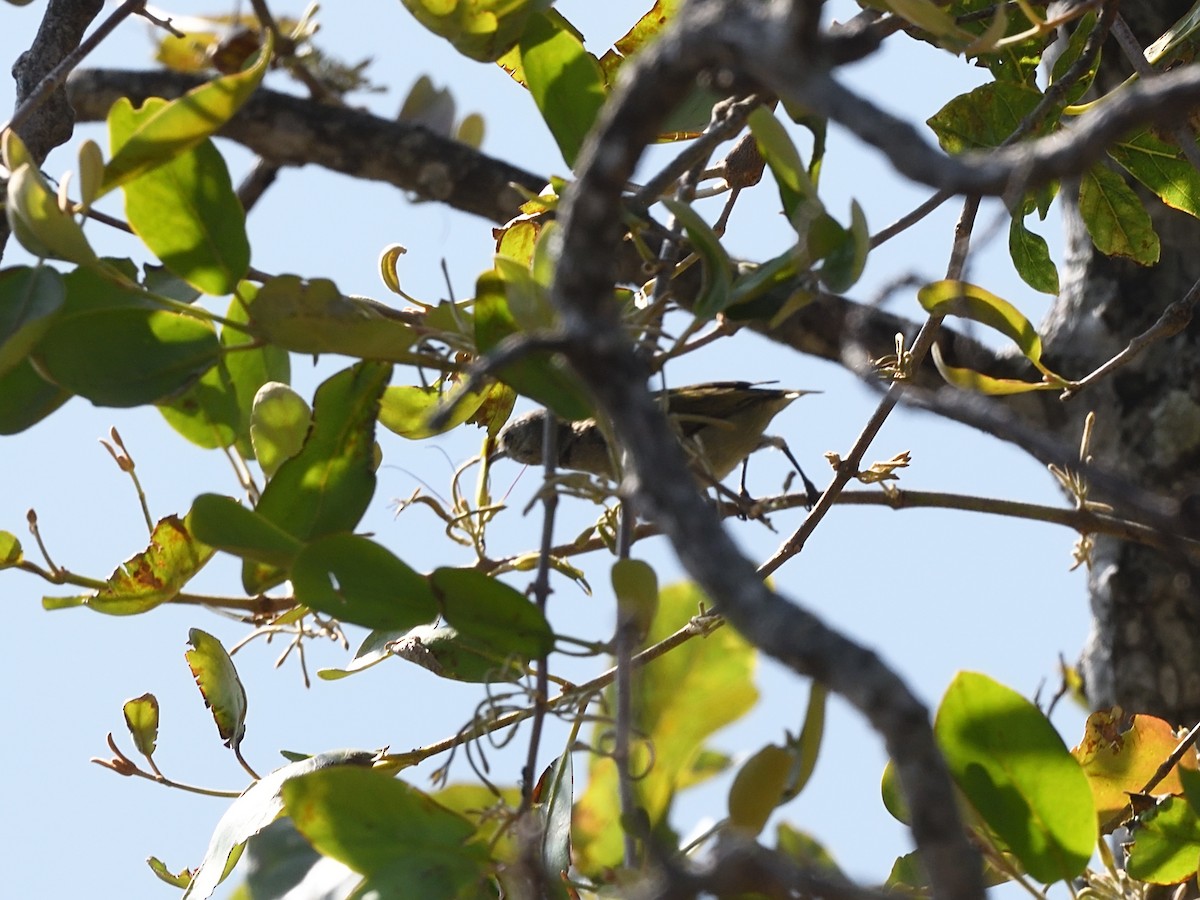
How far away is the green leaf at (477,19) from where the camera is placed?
0.99 m

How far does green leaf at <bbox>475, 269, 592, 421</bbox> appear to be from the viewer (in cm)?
80

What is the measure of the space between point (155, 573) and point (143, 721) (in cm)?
22

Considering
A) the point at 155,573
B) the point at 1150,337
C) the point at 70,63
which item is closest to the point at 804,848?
the point at 155,573

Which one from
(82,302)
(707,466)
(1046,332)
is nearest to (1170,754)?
(707,466)

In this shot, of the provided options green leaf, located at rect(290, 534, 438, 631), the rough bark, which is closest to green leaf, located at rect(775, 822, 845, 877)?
green leaf, located at rect(290, 534, 438, 631)

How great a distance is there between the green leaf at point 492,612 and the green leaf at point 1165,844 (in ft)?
2.08

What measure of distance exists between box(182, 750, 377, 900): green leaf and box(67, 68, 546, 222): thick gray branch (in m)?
0.80

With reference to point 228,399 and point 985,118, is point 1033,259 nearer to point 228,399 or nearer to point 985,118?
point 985,118

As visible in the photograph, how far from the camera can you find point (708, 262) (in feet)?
2.60

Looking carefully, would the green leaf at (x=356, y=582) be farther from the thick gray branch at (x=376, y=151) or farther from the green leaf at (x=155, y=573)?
the thick gray branch at (x=376, y=151)

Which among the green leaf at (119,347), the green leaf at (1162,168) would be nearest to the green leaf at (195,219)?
the green leaf at (119,347)

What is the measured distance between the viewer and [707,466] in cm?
86

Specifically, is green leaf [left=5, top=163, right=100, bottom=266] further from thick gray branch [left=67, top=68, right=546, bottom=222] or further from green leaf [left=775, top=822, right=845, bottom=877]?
thick gray branch [left=67, top=68, right=546, bottom=222]

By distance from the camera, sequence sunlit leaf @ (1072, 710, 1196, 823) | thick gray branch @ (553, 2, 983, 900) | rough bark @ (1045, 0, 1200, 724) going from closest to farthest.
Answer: thick gray branch @ (553, 2, 983, 900)
sunlit leaf @ (1072, 710, 1196, 823)
rough bark @ (1045, 0, 1200, 724)
